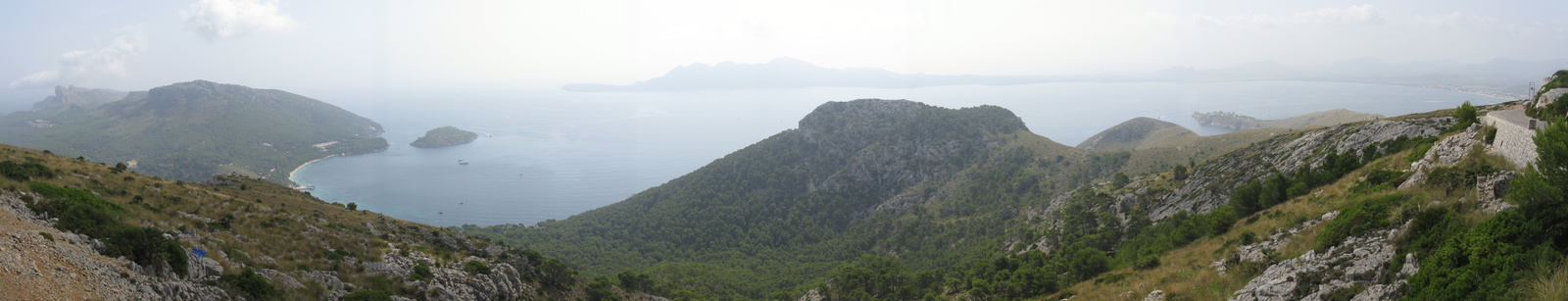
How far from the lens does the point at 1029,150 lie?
86188 millimetres

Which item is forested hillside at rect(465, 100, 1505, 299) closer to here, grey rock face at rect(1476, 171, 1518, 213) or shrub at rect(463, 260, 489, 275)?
grey rock face at rect(1476, 171, 1518, 213)

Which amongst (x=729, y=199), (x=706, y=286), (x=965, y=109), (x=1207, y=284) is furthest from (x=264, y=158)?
(x=1207, y=284)

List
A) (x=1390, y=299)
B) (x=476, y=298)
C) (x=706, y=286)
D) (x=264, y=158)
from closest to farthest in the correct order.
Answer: (x=1390, y=299) → (x=476, y=298) → (x=706, y=286) → (x=264, y=158)

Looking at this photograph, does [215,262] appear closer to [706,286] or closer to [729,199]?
[706,286]

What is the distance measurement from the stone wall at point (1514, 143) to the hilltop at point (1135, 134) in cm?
10398

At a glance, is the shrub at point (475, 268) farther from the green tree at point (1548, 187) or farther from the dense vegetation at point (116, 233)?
the green tree at point (1548, 187)

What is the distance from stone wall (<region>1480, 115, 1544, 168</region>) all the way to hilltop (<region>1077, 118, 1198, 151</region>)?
341 ft

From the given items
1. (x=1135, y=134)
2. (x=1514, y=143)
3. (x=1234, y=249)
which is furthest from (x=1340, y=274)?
(x=1135, y=134)

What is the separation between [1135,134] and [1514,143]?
120822 millimetres

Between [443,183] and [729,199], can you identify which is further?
[443,183]

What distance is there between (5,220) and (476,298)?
1329 cm

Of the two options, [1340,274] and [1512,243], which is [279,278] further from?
[1512,243]

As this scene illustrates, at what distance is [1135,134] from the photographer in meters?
120

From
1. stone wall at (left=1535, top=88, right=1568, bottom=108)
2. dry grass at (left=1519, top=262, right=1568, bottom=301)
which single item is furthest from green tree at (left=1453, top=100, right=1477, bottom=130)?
dry grass at (left=1519, top=262, right=1568, bottom=301)
